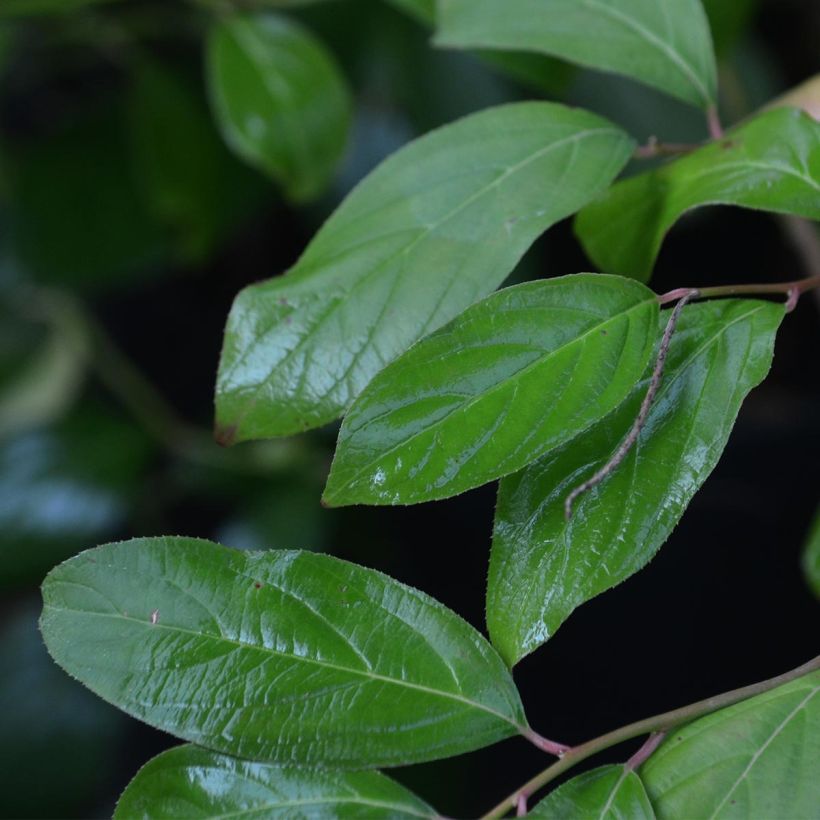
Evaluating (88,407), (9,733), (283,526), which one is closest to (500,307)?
(283,526)

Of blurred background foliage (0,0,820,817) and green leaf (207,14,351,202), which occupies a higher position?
green leaf (207,14,351,202)

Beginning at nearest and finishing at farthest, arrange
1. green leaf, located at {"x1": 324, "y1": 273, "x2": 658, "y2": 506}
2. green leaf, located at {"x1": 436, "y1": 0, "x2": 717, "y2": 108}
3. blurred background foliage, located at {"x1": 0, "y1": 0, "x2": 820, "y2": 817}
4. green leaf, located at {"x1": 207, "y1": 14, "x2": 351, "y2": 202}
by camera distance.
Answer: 1. green leaf, located at {"x1": 324, "y1": 273, "x2": 658, "y2": 506}
2. green leaf, located at {"x1": 436, "y1": 0, "x2": 717, "y2": 108}
3. green leaf, located at {"x1": 207, "y1": 14, "x2": 351, "y2": 202}
4. blurred background foliage, located at {"x1": 0, "y1": 0, "x2": 820, "y2": 817}

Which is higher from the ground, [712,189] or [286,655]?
[712,189]

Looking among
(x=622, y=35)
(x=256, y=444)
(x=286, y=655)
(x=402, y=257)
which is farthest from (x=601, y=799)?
(x=256, y=444)

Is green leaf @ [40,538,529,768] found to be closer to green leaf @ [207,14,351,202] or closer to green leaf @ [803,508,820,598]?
green leaf @ [803,508,820,598]

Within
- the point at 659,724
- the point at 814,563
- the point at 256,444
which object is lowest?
the point at 256,444

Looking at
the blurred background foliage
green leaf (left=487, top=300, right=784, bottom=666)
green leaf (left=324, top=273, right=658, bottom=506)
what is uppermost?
green leaf (left=324, top=273, right=658, bottom=506)

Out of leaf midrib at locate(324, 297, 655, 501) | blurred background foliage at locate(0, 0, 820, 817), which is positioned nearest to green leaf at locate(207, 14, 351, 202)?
blurred background foliage at locate(0, 0, 820, 817)

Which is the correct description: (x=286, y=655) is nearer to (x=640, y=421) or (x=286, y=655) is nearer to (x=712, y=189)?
(x=640, y=421)
